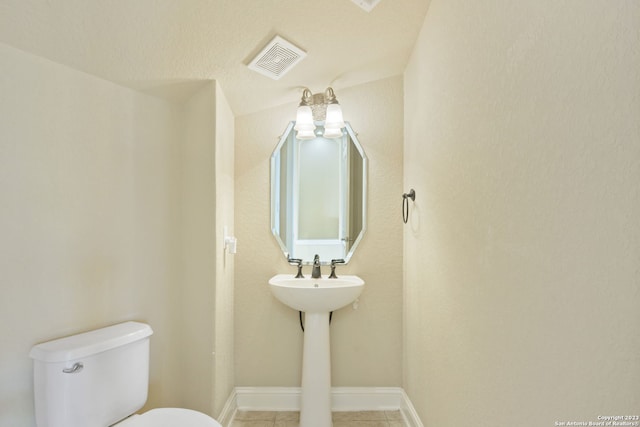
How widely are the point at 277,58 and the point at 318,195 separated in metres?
0.92

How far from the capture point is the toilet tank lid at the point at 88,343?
1.17 metres

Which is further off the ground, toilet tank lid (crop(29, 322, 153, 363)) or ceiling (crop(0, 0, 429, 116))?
ceiling (crop(0, 0, 429, 116))

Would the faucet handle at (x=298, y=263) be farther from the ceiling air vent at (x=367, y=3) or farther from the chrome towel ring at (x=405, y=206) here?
the ceiling air vent at (x=367, y=3)

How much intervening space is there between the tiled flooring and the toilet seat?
818mm

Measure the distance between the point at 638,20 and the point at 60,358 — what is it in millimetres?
1781

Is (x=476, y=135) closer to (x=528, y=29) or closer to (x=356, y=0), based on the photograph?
(x=528, y=29)

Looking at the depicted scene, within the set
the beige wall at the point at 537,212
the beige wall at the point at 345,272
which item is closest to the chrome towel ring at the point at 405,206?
the beige wall at the point at 345,272

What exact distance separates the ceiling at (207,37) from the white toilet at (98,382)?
1.13 meters

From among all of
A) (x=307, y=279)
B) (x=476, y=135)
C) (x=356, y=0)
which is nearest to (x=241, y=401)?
(x=307, y=279)

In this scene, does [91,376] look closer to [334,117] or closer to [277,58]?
[277,58]

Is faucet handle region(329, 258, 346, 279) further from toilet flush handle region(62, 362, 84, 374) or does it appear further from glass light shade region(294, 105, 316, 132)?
toilet flush handle region(62, 362, 84, 374)

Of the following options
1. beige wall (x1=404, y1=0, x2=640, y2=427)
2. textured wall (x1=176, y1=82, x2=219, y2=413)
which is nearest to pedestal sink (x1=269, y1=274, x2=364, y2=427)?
textured wall (x1=176, y1=82, x2=219, y2=413)

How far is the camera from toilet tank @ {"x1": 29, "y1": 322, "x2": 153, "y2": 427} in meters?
1.16

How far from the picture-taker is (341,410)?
7.19ft
